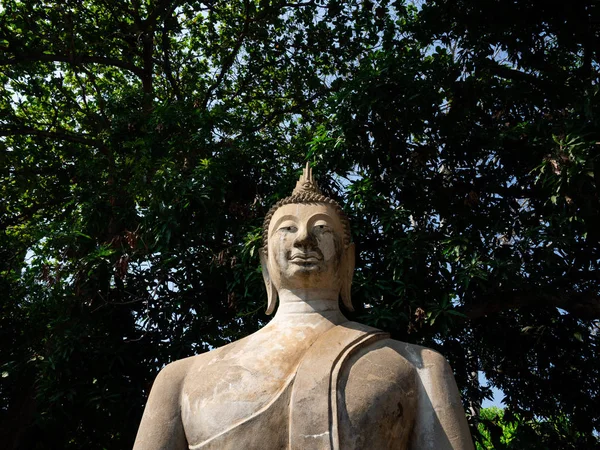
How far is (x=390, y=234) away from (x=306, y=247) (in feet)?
12.0

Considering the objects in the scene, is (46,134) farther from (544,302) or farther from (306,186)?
(544,302)

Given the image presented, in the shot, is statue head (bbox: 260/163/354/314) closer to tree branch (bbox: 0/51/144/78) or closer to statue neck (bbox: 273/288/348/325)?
statue neck (bbox: 273/288/348/325)

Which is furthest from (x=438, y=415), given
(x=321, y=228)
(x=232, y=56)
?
(x=232, y=56)

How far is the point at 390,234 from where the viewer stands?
8242 millimetres

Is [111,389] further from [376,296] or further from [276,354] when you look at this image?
[276,354]

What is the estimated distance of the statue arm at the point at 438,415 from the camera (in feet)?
13.3

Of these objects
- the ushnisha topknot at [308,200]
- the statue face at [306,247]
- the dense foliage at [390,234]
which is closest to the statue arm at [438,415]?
the statue face at [306,247]

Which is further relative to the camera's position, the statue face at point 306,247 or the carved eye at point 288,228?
the carved eye at point 288,228

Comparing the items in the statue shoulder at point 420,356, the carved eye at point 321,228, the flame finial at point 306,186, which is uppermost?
the flame finial at point 306,186

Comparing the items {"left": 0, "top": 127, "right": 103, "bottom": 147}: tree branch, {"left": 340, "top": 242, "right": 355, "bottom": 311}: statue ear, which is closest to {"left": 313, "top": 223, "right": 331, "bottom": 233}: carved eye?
{"left": 340, "top": 242, "right": 355, "bottom": 311}: statue ear

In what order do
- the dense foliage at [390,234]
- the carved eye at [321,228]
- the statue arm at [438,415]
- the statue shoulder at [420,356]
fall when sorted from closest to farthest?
the statue arm at [438,415], the statue shoulder at [420,356], the carved eye at [321,228], the dense foliage at [390,234]

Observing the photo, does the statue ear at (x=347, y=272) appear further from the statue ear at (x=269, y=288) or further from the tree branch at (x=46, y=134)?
the tree branch at (x=46, y=134)

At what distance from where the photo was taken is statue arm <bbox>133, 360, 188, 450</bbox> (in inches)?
168

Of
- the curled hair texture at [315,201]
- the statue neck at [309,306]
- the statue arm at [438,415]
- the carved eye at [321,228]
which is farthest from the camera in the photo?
the curled hair texture at [315,201]
